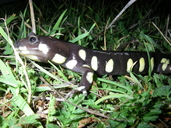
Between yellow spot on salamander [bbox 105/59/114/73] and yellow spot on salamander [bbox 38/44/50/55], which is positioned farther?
yellow spot on salamander [bbox 105/59/114/73]

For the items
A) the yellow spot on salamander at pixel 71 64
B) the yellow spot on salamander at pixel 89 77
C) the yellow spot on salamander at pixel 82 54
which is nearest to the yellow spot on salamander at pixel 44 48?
the yellow spot on salamander at pixel 71 64

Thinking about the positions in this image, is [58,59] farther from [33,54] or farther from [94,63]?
[94,63]

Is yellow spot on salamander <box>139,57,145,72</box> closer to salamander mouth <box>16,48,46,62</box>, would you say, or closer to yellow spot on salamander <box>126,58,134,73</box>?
yellow spot on salamander <box>126,58,134,73</box>

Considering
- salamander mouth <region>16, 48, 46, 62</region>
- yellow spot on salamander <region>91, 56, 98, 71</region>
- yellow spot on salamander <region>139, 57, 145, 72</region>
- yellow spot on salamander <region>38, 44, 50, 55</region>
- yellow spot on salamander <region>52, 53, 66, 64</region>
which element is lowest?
yellow spot on salamander <region>139, 57, 145, 72</region>

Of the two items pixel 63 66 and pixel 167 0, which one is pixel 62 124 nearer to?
pixel 63 66

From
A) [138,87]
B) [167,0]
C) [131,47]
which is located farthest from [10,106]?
[167,0]

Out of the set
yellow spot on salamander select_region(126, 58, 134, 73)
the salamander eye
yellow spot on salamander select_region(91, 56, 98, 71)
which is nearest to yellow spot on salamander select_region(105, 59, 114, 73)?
yellow spot on salamander select_region(91, 56, 98, 71)

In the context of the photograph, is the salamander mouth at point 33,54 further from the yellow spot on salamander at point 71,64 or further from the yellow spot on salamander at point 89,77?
the yellow spot on salamander at point 89,77
